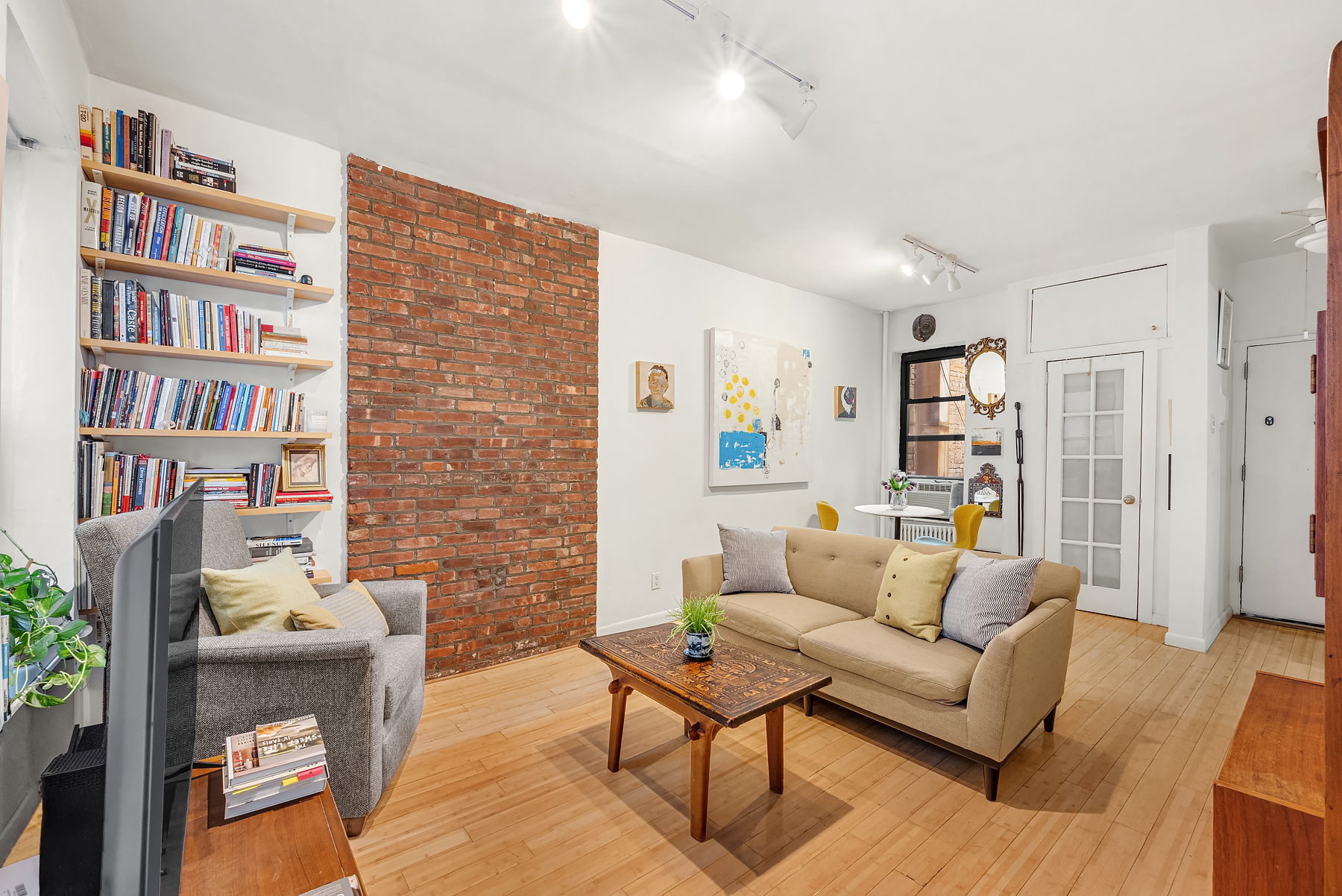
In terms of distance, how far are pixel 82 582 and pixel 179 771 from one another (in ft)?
6.42

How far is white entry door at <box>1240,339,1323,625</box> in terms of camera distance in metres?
4.18

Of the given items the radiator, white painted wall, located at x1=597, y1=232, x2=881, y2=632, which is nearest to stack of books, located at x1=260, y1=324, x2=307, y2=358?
white painted wall, located at x1=597, y1=232, x2=881, y2=632

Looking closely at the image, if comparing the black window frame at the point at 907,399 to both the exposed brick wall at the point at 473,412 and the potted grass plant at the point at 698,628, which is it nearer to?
the exposed brick wall at the point at 473,412

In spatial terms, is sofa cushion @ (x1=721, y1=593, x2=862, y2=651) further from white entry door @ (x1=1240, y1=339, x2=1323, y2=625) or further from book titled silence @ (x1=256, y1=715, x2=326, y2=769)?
white entry door @ (x1=1240, y1=339, x2=1323, y2=625)

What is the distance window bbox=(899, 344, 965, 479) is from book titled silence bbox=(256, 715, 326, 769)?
557 centimetres

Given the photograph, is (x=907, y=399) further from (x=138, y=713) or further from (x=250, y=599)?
(x=138, y=713)

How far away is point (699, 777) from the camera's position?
75.3 inches

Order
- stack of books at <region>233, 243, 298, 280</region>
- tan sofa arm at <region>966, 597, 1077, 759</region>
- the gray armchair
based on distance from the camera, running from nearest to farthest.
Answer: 1. the gray armchair
2. tan sofa arm at <region>966, 597, 1077, 759</region>
3. stack of books at <region>233, 243, 298, 280</region>

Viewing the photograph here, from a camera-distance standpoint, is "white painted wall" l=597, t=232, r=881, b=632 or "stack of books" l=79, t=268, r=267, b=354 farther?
"white painted wall" l=597, t=232, r=881, b=632

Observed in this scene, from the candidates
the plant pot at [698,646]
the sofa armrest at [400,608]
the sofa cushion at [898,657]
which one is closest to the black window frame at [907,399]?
the sofa cushion at [898,657]

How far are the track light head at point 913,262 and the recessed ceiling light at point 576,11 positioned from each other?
3090 mm

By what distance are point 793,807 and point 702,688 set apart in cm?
59

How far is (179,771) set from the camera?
0.83m

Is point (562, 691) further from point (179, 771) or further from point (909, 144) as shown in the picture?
point (909, 144)
